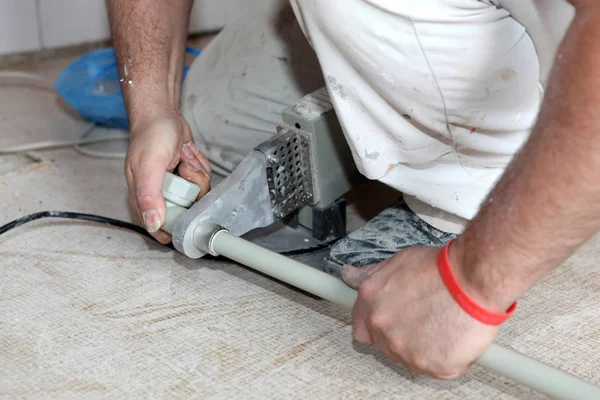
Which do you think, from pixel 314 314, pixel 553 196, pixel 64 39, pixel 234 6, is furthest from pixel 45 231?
pixel 234 6

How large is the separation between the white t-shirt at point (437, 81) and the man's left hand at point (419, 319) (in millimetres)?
249

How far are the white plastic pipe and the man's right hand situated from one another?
106 millimetres

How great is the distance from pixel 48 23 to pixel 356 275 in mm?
1367

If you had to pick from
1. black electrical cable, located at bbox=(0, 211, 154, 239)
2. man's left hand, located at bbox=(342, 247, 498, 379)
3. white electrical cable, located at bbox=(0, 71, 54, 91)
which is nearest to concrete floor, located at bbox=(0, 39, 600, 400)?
black electrical cable, located at bbox=(0, 211, 154, 239)

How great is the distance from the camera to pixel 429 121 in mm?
907

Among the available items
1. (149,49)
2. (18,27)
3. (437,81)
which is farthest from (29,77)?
(437,81)

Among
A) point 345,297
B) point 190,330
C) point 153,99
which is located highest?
point 153,99

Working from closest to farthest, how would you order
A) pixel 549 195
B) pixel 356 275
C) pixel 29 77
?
pixel 549 195 → pixel 356 275 → pixel 29 77

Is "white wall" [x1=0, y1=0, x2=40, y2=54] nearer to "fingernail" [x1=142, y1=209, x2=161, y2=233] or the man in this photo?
the man

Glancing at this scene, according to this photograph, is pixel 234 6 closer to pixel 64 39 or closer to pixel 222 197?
pixel 64 39

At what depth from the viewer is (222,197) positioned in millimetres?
948

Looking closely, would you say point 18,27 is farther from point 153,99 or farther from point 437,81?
point 437,81

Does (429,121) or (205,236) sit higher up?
(429,121)

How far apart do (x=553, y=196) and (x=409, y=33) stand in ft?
1.02
